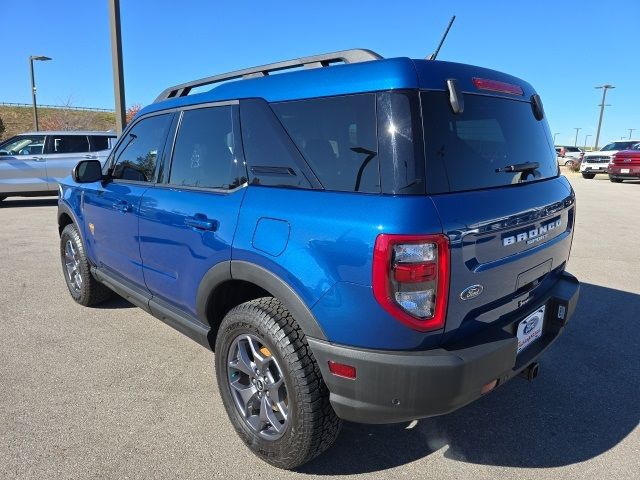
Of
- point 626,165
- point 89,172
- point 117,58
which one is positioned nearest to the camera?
point 89,172

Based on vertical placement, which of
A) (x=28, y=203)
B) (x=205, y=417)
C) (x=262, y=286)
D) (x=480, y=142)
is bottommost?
(x=28, y=203)

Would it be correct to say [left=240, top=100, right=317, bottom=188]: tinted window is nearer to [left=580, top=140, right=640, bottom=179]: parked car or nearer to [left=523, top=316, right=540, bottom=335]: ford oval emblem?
[left=523, top=316, right=540, bottom=335]: ford oval emblem

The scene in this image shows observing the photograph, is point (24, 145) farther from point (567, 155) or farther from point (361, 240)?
point (567, 155)

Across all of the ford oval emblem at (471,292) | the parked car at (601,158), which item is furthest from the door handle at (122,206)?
the parked car at (601,158)

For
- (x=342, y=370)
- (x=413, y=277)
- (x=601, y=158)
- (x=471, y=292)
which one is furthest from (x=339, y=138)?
(x=601, y=158)

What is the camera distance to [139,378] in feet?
10.2

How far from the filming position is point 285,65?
2559 mm

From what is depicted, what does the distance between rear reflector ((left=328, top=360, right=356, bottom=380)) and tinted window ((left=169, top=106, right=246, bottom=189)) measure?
1059 mm

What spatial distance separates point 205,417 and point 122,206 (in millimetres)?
1594

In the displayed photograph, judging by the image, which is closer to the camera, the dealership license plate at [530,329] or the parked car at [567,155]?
the dealership license plate at [530,329]

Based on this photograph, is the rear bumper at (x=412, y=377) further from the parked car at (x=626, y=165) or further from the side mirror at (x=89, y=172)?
the parked car at (x=626, y=165)

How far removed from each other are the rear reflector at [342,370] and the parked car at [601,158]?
23.9 meters

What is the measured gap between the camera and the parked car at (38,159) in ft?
37.2

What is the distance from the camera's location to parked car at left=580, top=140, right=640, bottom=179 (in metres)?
21.9
